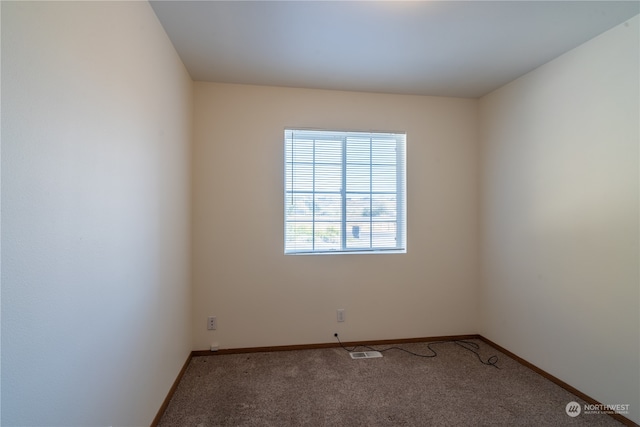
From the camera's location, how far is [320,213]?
9.41 ft

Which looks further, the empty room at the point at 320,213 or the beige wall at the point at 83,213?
the empty room at the point at 320,213

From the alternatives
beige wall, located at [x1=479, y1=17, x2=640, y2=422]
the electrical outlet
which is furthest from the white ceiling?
the electrical outlet

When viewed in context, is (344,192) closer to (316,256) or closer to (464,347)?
(316,256)

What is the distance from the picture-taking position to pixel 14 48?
791mm

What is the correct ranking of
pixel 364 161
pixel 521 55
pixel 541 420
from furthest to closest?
pixel 364 161
pixel 521 55
pixel 541 420

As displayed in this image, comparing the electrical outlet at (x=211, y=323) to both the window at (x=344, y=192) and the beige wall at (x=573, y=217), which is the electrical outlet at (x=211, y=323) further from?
the beige wall at (x=573, y=217)

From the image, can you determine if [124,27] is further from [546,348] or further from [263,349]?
[546,348]

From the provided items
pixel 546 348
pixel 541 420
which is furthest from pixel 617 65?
pixel 541 420

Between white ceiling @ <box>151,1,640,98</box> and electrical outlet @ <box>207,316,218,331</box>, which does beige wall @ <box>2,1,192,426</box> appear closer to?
white ceiling @ <box>151,1,640,98</box>

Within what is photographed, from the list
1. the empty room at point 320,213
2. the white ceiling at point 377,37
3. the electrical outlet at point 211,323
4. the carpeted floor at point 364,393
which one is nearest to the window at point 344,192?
the empty room at point 320,213

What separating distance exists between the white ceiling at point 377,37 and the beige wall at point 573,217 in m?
0.27

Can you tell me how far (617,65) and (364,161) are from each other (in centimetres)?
192

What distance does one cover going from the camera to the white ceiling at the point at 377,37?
1.70 metres

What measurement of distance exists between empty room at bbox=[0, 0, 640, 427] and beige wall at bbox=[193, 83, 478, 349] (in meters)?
0.02
